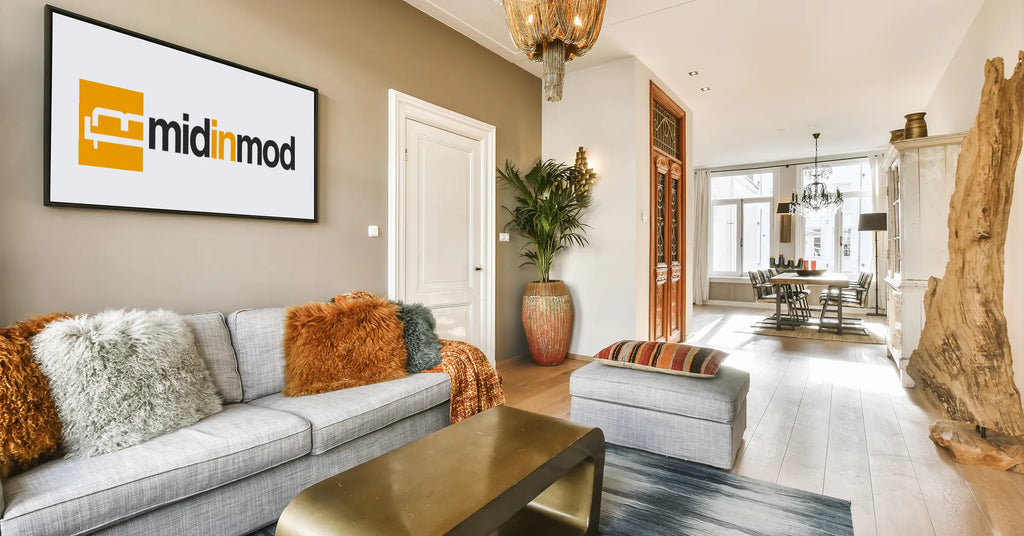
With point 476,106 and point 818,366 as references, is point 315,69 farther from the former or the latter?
point 818,366

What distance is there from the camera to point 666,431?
2.44m

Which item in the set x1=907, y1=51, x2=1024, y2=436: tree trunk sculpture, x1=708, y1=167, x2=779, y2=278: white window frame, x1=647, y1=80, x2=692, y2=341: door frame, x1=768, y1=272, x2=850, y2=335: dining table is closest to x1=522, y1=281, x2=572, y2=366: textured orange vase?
x1=647, y1=80, x2=692, y2=341: door frame

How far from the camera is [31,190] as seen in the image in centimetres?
196

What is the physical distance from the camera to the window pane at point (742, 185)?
9422mm

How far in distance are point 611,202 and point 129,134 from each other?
3639mm

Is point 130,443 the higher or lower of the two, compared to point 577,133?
lower

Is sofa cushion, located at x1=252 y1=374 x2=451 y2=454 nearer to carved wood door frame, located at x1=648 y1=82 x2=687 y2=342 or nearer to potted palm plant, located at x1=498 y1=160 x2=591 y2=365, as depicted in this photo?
potted palm plant, located at x1=498 y1=160 x2=591 y2=365

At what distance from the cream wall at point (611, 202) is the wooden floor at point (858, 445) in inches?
21.5

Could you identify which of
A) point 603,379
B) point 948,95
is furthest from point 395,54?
point 948,95

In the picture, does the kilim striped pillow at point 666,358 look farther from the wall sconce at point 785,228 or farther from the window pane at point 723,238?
the window pane at point 723,238

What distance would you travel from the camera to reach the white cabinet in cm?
368

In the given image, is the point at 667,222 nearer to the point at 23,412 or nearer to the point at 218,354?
the point at 218,354

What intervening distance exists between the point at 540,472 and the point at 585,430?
0.37 metres

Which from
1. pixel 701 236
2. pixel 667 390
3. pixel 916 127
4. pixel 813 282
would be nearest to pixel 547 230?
pixel 667 390
